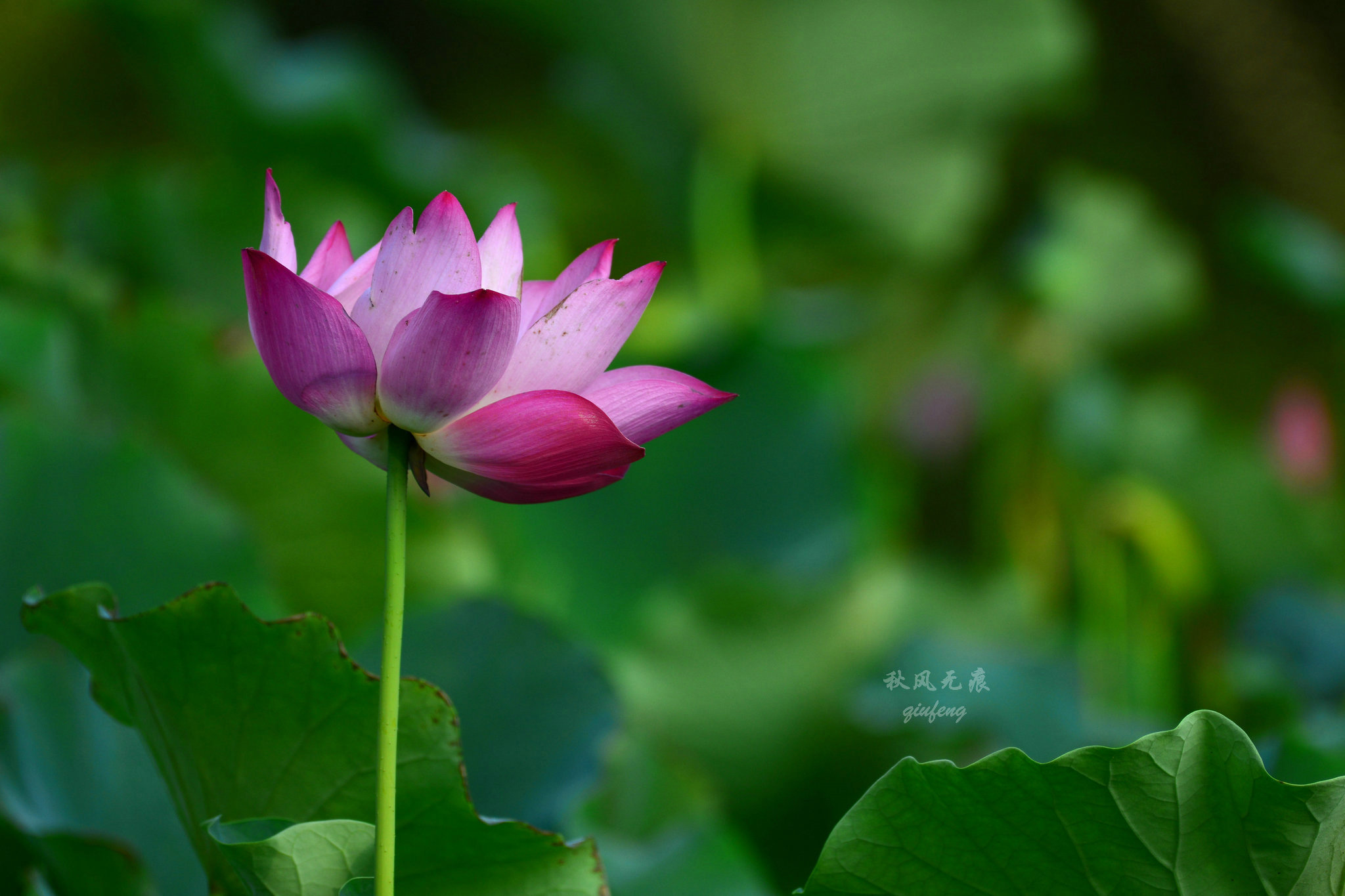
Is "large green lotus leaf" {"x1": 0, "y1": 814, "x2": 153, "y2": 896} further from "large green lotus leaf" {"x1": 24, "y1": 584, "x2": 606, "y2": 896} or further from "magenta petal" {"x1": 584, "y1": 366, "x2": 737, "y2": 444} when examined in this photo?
"magenta petal" {"x1": 584, "y1": 366, "x2": 737, "y2": 444}

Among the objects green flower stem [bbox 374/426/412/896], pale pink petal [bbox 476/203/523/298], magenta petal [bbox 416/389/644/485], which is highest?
pale pink petal [bbox 476/203/523/298]

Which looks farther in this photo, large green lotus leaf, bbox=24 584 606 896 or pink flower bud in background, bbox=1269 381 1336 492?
pink flower bud in background, bbox=1269 381 1336 492

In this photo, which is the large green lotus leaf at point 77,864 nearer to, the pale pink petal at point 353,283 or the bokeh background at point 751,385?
the bokeh background at point 751,385

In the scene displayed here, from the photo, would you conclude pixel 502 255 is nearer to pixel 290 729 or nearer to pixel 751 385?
pixel 290 729

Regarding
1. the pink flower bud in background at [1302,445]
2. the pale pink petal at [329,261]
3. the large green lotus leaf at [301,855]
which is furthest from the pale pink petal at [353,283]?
the pink flower bud in background at [1302,445]

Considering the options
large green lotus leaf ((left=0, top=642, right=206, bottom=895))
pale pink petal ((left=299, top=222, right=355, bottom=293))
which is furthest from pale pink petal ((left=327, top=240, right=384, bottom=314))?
large green lotus leaf ((left=0, top=642, right=206, bottom=895))

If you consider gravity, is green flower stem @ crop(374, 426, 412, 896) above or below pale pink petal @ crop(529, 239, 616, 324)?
below
